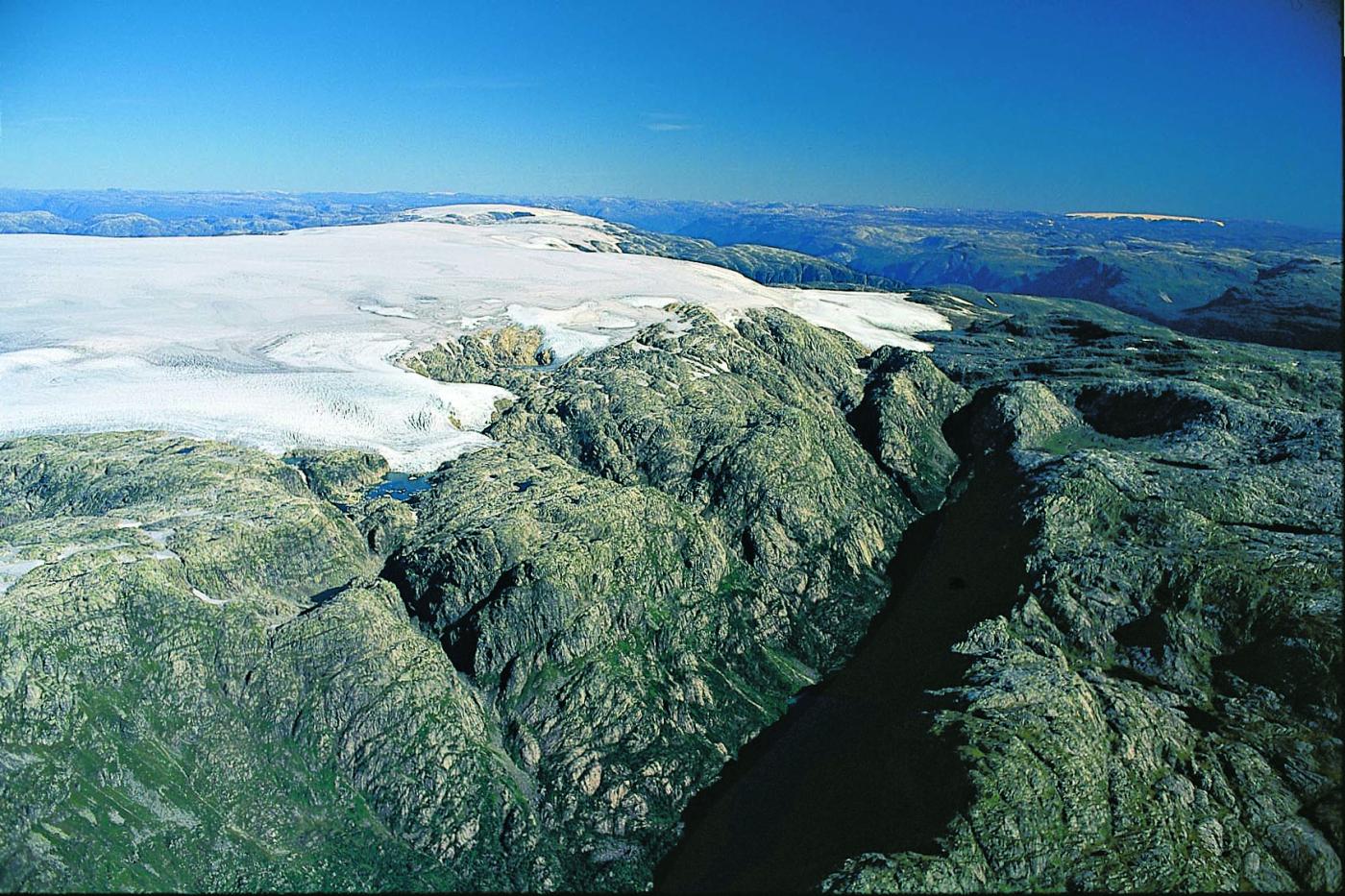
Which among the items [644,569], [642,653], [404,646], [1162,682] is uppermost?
[644,569]

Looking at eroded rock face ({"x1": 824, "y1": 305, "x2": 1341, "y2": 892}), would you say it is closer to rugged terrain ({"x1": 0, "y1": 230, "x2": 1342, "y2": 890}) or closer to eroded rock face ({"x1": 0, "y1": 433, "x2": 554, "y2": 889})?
rugged terrain ({"x1": 0, "y1": 230, "x2": 1342, "y2": 890})

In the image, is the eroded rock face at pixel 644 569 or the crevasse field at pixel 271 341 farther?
the crevasse field at pixel 271 341

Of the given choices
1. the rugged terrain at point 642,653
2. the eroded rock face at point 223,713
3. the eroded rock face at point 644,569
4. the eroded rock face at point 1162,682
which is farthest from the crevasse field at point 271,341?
the eroded rock face at point 1162,682

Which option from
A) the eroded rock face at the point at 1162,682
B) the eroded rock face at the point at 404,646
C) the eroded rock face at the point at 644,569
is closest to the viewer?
the eroded rock face at the point at 1162,682

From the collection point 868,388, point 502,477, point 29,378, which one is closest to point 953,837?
point 502,477

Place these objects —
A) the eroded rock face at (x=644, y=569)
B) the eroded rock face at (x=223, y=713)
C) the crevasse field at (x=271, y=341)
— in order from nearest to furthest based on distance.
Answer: the eroded rock face at (x=223, y=713) → the eroded rock face at (x=644, y=569) → the crevasse field at (x=271, y=341)

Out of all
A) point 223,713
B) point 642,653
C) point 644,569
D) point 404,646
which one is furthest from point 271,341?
point 642,653

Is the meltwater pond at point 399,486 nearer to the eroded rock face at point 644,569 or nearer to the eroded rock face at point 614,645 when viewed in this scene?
the eroded rock face at point 614,645

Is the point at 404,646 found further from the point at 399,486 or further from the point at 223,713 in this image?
the point at 399,486
